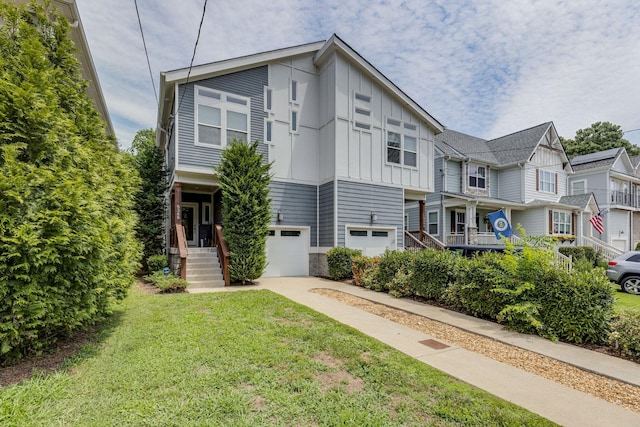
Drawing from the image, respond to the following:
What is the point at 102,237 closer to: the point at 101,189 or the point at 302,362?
the point at 101,189

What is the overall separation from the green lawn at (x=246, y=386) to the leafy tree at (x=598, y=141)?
49.4 metres

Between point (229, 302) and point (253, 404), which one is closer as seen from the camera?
point (253, 404)

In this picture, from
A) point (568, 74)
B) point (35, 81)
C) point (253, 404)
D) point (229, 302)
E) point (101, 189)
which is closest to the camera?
point (253, 404)

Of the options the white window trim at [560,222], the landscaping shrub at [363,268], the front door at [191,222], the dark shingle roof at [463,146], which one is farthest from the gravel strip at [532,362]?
the white window trim at [560,222]

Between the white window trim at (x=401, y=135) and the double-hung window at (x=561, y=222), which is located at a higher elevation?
the white window trim at (x=401, y=135)

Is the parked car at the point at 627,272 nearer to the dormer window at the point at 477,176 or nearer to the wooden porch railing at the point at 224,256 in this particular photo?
the dormer window at the point at 477,176

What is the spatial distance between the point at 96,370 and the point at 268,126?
10.2 meters

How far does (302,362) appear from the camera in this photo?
375cm

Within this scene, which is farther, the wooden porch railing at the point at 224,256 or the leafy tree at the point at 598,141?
the leafy tree at the point at 598,141

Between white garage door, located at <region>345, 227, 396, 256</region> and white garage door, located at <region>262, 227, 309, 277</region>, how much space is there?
1.86m

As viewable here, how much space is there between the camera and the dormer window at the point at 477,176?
63.9 ft

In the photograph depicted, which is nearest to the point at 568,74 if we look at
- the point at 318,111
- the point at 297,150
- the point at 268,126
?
the point at 318,111

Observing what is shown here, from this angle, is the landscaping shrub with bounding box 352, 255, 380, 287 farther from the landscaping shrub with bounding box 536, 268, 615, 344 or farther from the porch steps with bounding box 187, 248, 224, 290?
the landscaping shrub with bounding box 536, 268, 615, 344

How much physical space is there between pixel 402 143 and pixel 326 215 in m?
5.05
